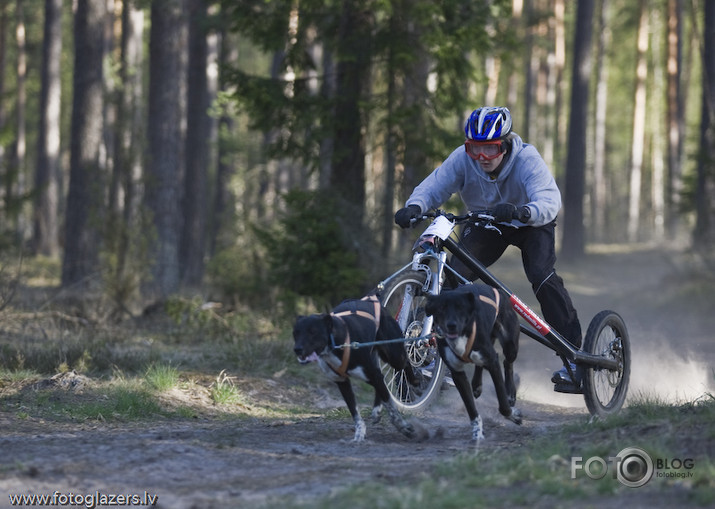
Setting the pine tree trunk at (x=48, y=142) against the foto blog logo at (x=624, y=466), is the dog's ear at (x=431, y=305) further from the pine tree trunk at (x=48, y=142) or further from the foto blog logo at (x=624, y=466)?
the pine tree trunk at (x=48, y=142)

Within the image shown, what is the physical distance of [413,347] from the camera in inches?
282

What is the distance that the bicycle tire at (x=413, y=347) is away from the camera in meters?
7.09

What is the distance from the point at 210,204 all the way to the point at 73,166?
18318mm

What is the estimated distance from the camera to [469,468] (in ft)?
17.3

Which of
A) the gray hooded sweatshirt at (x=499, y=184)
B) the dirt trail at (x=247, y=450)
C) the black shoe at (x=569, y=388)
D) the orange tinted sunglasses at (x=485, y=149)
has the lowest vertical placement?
the dirt trail at (x=247, y=450)

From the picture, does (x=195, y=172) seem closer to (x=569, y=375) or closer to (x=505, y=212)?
(x=569, y=375)

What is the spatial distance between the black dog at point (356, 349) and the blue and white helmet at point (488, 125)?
5.08 feet

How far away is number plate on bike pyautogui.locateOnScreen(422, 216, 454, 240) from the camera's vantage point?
6844 mm

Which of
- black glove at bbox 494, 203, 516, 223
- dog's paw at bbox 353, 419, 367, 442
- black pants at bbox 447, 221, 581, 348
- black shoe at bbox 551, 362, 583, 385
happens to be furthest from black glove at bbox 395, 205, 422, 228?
black shoe at bbox 551, 362, 583, 385

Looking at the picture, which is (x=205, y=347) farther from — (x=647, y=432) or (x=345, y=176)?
(x=647, y=432)

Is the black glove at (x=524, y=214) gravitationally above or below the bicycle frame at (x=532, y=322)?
above

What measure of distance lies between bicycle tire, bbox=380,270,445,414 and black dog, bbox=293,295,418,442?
0.48 meters

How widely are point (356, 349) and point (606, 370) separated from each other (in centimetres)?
281

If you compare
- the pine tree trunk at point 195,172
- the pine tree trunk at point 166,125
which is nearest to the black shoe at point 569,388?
the pine tree trunk at point 166,125
